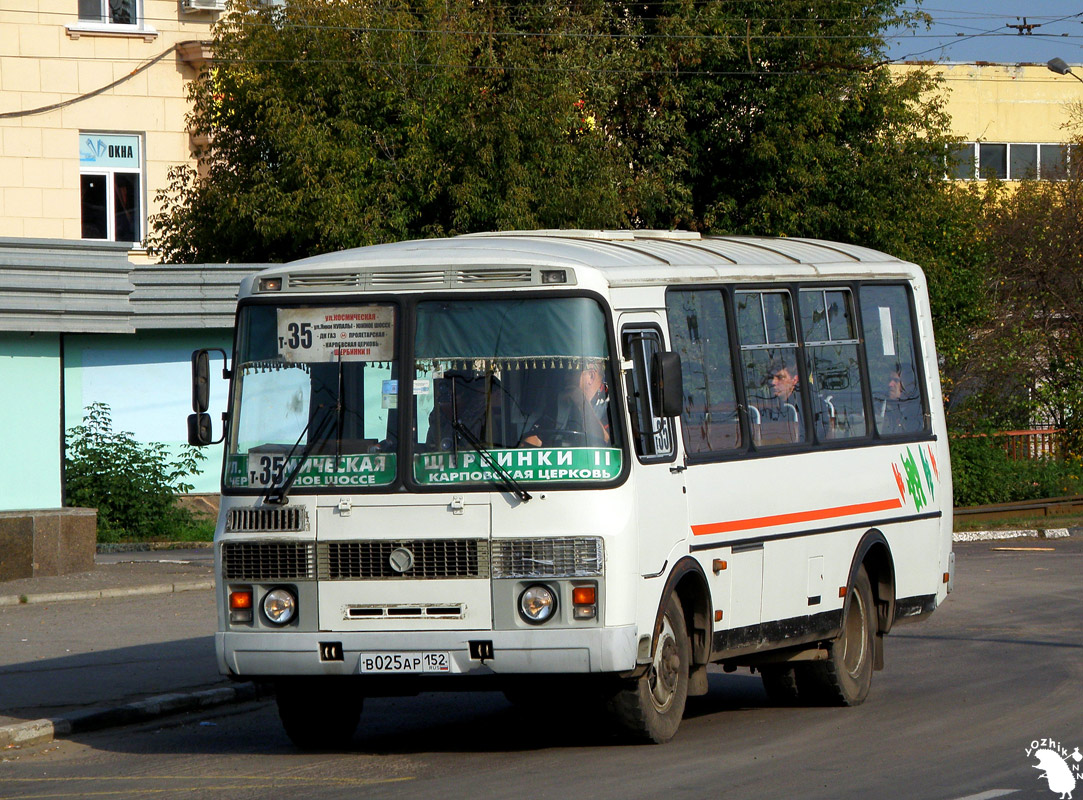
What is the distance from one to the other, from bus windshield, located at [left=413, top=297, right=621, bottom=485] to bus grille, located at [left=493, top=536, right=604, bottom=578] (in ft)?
1.05

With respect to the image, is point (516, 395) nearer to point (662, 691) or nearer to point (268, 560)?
point (268, 560)

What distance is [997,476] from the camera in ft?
109

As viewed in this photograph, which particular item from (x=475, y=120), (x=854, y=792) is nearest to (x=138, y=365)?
(x=475, y=120)

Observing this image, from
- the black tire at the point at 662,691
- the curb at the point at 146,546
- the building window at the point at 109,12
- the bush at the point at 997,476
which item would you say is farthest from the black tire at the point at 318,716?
the building window at the point at 109,12

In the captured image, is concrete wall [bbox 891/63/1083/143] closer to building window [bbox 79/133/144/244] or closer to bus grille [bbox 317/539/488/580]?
building window [bbox 79/133/144/244]

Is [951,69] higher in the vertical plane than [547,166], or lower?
higher

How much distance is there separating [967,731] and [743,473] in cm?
197

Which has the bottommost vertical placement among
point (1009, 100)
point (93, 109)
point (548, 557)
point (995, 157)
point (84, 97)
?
point (548, 557)

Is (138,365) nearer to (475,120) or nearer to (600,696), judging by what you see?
(475,120)

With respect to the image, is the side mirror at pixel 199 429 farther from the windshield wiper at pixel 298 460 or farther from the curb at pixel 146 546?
the curb at pixel 146 546

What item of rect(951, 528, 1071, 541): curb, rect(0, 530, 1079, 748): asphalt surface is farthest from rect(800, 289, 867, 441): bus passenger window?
rect(951, 528, 1071, 541): curb

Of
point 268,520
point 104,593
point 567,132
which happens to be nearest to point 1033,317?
point 567,132

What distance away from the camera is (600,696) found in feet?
30.5

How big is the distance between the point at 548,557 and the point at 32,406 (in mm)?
15421
